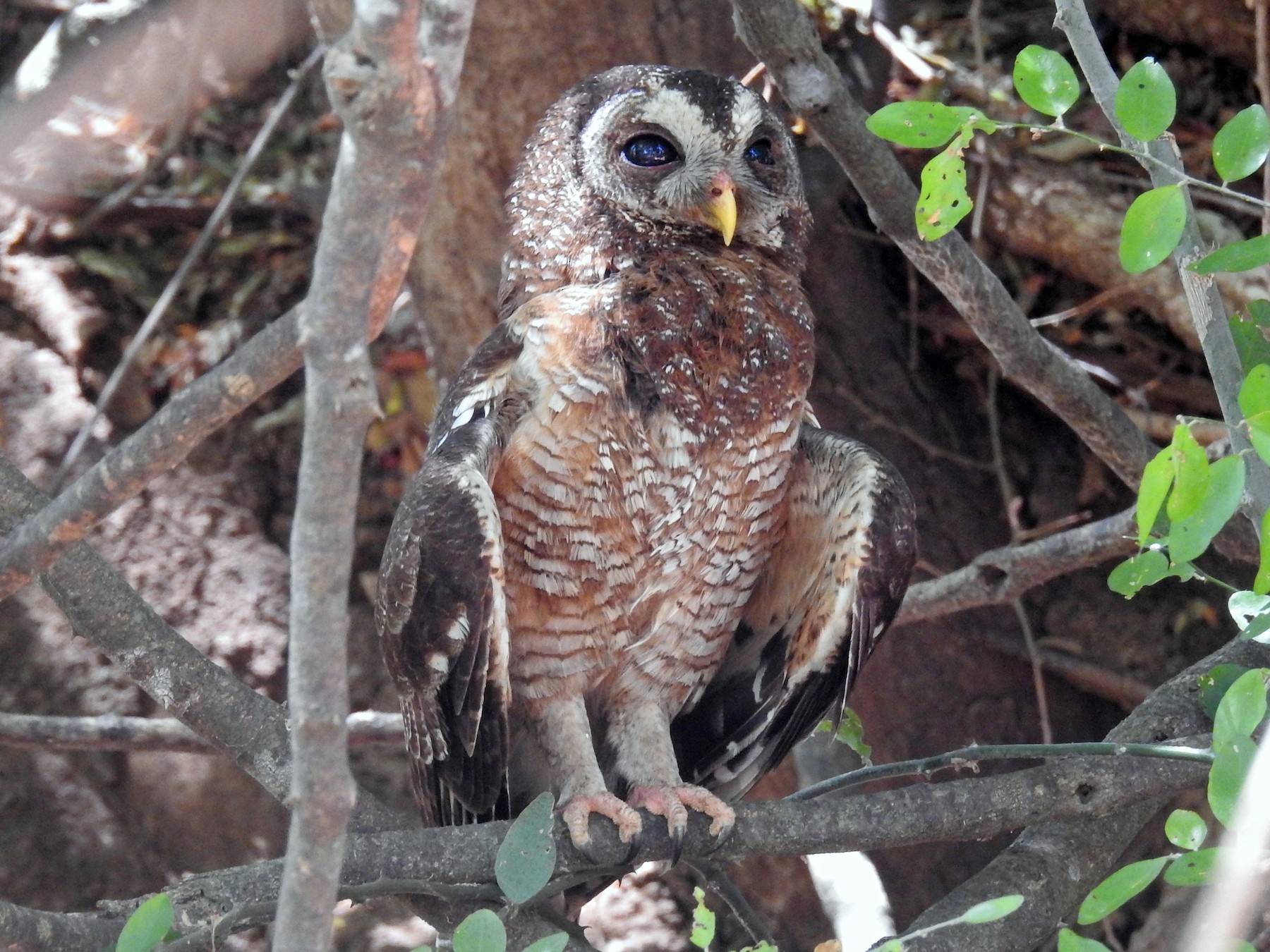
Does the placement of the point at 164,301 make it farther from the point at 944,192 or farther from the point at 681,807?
the point at 944,192

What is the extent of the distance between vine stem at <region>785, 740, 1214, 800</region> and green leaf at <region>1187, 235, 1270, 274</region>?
73 centimetres

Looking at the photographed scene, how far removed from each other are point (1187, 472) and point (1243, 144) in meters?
0.58

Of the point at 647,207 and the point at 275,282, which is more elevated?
the point at 647,207

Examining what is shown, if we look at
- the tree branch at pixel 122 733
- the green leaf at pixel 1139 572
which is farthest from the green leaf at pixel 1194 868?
the tree branch at pixel 122 733

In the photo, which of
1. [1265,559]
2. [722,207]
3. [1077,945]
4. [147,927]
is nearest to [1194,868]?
[1077,945]

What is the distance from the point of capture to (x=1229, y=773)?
5.43ft

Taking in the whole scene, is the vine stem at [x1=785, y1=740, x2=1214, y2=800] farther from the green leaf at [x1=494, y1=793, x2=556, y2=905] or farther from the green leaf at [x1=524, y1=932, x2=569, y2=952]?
the green leaf at [x1=524, y1=932, x2=569, y2=952]

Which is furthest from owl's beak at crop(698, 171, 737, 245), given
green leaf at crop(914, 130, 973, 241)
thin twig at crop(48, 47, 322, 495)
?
thin twig at crop(48, 47, 322, 495)

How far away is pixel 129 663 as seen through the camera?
2.33 metres

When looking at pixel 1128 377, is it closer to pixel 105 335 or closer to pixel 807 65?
pixel 807 65

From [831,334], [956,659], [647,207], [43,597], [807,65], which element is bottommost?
[956,659]

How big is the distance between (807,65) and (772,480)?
0.81m

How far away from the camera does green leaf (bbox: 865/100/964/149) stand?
1.86m

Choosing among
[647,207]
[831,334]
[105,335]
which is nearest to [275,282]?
[105,335]
